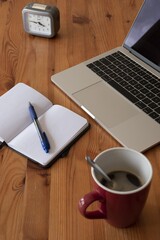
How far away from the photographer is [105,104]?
801 mm

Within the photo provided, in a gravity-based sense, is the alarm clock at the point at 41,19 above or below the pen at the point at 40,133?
above

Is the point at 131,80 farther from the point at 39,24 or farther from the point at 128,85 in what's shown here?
the point at 39,24

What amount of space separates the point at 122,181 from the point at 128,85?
322mm

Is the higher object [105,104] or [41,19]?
[41,19]

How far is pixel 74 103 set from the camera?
83cm

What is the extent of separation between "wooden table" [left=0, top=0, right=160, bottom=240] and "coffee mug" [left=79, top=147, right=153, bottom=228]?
1.7 inches

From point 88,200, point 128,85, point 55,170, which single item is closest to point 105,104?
point 128,85

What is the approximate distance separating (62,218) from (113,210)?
0.35ft

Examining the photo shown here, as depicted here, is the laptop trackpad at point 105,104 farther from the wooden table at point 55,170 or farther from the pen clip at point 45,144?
Result: the pen clip at point 45,144

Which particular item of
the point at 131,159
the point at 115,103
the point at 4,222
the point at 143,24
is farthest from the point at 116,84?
the point at 4,222

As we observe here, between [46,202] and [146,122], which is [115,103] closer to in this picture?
[146,122]

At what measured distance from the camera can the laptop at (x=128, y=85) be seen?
2.44ft

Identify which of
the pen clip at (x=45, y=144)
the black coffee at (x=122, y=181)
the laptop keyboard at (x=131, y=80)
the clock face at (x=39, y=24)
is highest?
the clock face at (x=39, y=24)

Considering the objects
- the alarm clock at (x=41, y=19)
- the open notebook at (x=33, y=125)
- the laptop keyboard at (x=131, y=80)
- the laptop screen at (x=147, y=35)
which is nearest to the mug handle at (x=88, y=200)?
the open notebook at (x=33, y=125)
